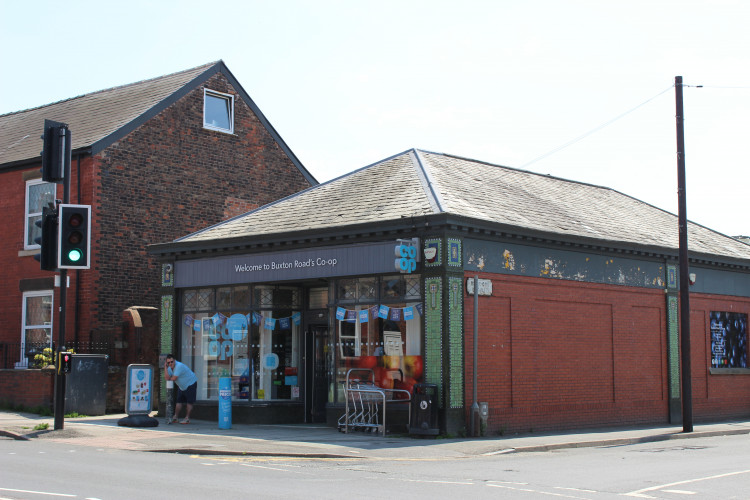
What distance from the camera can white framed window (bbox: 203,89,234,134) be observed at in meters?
27.5

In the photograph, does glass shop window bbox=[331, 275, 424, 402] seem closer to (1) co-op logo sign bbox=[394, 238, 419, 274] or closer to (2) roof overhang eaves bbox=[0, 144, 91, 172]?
(1) co-op logo sign bbox=[394, 238, 419, 274]

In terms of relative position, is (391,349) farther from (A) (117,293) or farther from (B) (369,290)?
(A) (117,293)

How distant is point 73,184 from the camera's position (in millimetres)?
24203

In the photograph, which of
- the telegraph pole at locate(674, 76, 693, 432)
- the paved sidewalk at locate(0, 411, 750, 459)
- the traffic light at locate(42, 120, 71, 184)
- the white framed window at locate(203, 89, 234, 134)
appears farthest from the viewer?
the white framed window at locate(203, 89, 234, 134)

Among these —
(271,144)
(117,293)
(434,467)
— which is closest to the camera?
(434,467)

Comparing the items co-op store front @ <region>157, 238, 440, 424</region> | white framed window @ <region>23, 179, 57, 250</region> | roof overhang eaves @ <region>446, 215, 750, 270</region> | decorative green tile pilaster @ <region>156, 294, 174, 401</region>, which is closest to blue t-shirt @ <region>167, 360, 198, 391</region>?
co-op store front @ <region>157, 238, 440, 424</region>

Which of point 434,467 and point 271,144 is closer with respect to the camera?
point 434,467

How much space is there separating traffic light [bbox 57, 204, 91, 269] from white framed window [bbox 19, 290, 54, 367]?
29.0ft

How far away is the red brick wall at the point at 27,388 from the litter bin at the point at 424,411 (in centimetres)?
982

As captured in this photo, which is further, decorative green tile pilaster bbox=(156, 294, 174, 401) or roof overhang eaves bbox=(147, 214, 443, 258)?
decorative green tile pilaster bbox=(156, 294, 174, 401)

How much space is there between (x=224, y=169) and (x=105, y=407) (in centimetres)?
860

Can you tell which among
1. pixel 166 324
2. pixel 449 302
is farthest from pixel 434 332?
pixel 166 324

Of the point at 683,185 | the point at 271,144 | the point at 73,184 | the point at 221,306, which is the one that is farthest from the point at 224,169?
the point at 683,185

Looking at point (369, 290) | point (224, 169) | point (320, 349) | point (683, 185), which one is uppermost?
point (224, 169)
